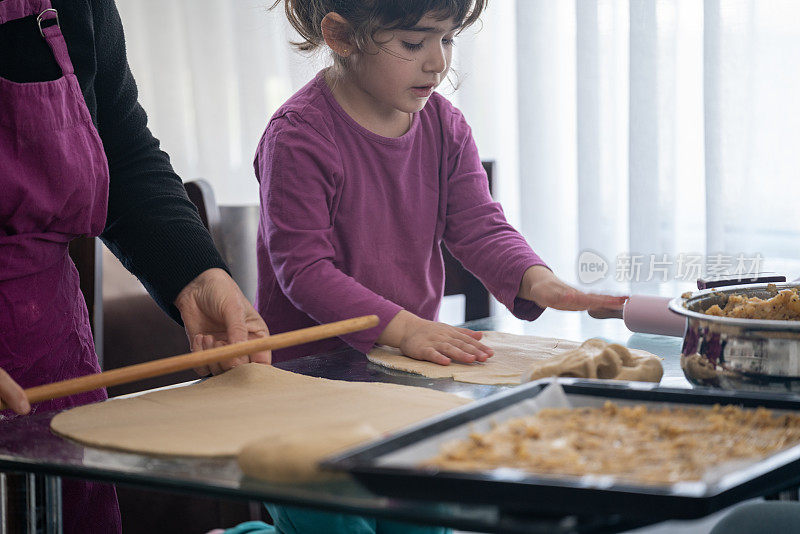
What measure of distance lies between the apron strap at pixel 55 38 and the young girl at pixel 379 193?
0.33 metres

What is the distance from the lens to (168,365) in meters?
0.68

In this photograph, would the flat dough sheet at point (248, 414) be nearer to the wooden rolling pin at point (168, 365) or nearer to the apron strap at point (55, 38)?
the wooden rolling pin at point (168, 365)

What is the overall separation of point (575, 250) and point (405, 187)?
2.72ft

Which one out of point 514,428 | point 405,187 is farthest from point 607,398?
point 405,187

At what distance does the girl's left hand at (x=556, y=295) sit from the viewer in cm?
103

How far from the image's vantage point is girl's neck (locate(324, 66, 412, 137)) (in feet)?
4.17

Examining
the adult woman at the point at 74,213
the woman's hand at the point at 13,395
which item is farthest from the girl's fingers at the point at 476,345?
the woman's hand at the point at 13,395

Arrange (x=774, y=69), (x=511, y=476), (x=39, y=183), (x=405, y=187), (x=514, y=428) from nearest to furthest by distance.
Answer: (x=511, y=476), (x=514, y=428), (x=39, y=183), (x=405, y=187), (x=774, y=69)

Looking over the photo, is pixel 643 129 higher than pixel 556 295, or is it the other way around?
pixel 643 129

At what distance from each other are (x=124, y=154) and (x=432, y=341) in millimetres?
427

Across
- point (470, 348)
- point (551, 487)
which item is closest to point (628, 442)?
point (551, 487)

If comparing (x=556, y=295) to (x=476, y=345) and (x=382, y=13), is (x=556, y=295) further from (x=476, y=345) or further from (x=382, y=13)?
(x=382, y=13)

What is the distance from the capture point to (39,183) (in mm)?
866

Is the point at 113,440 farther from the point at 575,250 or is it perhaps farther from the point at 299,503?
the point at 575,250
